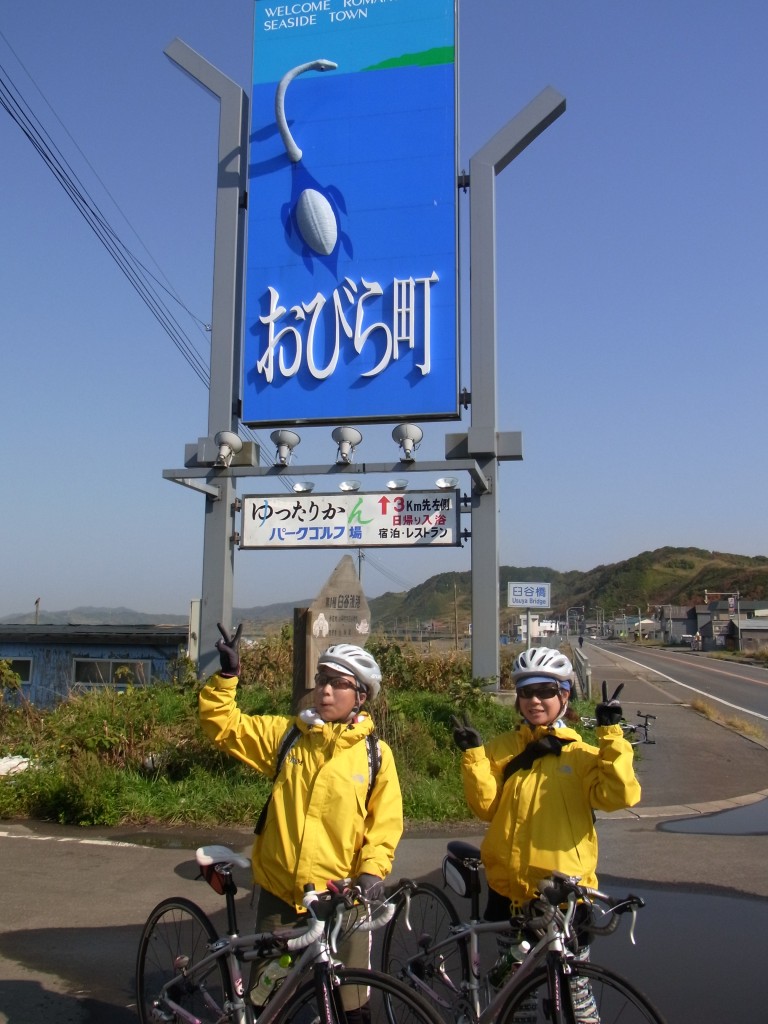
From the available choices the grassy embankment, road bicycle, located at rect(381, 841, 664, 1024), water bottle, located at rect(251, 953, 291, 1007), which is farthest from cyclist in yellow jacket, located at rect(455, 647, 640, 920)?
the grassy embankment

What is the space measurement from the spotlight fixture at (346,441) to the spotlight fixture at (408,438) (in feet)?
1.96

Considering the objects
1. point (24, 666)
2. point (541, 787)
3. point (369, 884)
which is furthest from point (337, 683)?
point (24, 666)

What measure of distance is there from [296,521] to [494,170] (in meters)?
5.95

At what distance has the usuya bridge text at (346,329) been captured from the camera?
42.6 feet

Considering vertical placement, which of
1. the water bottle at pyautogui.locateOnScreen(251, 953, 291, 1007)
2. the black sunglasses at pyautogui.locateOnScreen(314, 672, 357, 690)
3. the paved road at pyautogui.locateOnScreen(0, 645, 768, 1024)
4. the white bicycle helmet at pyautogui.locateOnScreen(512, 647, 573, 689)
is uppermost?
the white bicycle helmet at pyautogui.locateOnScreen(512, 647, 573, 689)

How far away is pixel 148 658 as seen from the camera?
16547mm

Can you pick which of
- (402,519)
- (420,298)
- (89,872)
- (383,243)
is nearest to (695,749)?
(402,519)

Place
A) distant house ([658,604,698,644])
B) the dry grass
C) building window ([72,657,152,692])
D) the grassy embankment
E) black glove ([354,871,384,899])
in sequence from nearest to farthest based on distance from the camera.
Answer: black glove ([354,871,384,899]) < the grassy embankment < the dry grass < building window ([72,657,152,692]) < distant house ([658,604,698,644])

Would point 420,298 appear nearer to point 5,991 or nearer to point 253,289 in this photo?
point 253,289

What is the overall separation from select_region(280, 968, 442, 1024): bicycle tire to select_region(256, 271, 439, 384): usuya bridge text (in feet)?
34.3

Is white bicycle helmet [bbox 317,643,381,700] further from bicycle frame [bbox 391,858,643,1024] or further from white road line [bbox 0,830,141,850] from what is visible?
white road line [bbox 0,830,141,850]

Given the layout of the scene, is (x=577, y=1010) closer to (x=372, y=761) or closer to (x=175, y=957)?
(x=372, y=761)

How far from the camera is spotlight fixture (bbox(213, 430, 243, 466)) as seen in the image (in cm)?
1286

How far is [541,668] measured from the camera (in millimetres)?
3648
